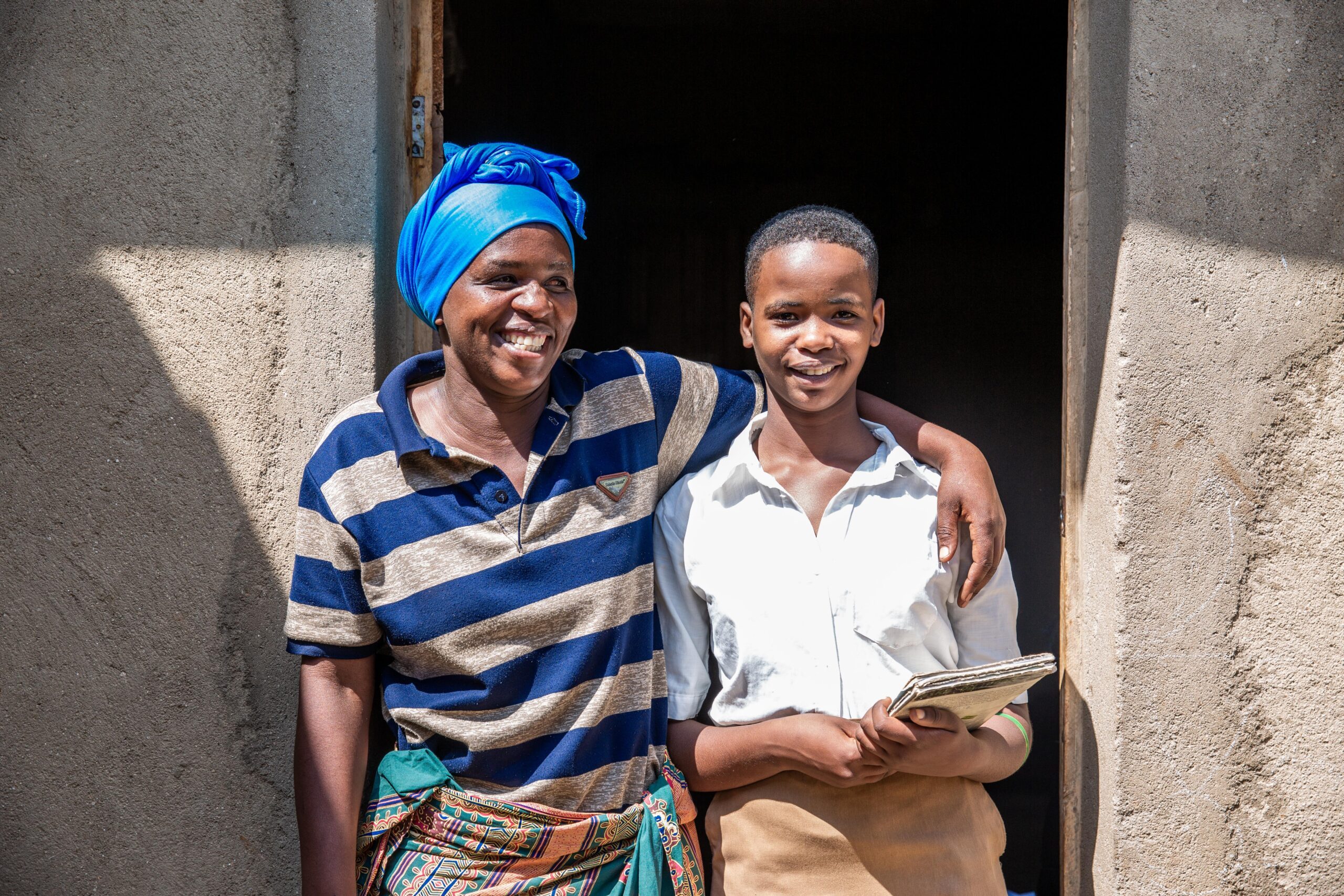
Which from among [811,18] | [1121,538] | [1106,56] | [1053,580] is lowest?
[1053,580]

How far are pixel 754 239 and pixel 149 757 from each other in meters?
1.58

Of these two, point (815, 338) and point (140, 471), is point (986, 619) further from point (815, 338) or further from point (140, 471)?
point (140, 471)

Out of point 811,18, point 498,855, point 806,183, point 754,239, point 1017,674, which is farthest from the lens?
point 806,183

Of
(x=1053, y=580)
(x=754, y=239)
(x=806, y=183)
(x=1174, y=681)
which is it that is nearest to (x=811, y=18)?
(x=806, y=183)

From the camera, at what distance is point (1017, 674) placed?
61.5 inches

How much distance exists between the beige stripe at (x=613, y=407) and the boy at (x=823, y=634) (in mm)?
174

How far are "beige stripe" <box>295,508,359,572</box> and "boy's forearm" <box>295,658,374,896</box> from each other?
0.17 m

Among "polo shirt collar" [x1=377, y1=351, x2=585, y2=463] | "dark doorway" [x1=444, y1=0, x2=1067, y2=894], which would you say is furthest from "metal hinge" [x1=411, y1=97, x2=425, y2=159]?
"dark doorway" [x1=444, y1=0, x2=1067, y2=894]

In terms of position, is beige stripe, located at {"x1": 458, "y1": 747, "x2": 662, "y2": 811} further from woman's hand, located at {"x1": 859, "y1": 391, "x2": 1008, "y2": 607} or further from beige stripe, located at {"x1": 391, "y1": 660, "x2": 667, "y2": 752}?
woman's hand, located at {"x1": 859, "y1": 391, "x2": 1008, "y2": 607}

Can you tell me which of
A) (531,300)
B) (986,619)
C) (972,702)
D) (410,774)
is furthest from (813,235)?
(410,774)

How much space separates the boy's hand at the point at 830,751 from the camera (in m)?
1.73

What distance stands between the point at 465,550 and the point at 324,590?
0.24 meters

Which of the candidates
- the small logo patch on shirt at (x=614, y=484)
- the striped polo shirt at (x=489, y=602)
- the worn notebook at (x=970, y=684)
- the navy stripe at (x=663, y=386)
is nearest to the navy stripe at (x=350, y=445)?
the striped polo shirt at (x=489, y=602)

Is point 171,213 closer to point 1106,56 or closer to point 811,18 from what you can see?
point 1106,56
